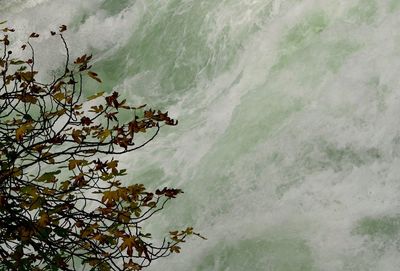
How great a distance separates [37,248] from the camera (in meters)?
3.22

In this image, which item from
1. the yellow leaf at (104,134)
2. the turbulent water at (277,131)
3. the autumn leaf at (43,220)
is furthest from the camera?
the turbulent water at (277,131)

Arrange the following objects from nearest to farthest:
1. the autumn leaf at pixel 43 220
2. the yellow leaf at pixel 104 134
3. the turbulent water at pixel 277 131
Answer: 1. the autumn leaf at pixel 43 220
2. the yellow leaf at pixel 104 134
3. the turbulent water at pixel 277 131

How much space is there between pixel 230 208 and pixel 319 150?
865 mm

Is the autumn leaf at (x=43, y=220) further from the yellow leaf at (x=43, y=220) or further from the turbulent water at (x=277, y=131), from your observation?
the turbulent water at (x=277, y=131)

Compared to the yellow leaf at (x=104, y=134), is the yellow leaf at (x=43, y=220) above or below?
below

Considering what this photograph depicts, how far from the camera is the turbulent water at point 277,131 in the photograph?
4695 millimetres

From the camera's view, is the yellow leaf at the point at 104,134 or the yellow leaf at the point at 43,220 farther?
the yellow leaf at the point at 104,134

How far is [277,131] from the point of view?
5.52 m

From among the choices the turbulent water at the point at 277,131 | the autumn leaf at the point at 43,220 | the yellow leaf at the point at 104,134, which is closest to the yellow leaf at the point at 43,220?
the autumn leaf at the point at 43,220

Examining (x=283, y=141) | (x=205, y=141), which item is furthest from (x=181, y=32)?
(x=283, y=141)

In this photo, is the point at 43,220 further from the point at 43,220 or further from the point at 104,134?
the point at 104,134

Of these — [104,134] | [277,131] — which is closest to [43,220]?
[104,134]

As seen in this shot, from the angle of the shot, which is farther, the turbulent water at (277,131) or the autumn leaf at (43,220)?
the turbulent water at (277,131)

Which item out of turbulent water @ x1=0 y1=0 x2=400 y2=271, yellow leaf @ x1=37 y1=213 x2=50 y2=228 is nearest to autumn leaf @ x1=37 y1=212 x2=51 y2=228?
yellow leaf @ x1=37 y1=213 x2=50 y2=228
